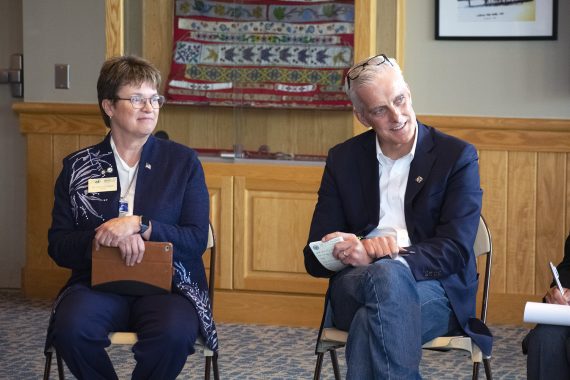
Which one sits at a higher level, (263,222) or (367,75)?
(367,75)

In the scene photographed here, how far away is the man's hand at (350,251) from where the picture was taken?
2943mm

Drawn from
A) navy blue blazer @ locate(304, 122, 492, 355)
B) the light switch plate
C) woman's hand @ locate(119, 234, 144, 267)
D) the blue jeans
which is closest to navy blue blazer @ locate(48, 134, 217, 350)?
woman's hand @ locate(119, 234, 144, 267)

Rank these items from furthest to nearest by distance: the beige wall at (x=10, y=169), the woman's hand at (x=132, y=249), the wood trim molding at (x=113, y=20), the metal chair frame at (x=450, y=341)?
the beige wall at (x=10, y=169)
the wood trim molding at (x=113, y=20)
the woman's hand at (x=132, y=249)
the metal chair frame at (x=450, y=341)

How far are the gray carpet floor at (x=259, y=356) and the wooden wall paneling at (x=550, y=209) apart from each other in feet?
1.27

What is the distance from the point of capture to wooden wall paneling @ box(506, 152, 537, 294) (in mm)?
4875

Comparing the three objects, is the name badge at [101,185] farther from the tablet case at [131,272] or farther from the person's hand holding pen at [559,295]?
the person's hand holding pen at [559,295]

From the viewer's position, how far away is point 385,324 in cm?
271

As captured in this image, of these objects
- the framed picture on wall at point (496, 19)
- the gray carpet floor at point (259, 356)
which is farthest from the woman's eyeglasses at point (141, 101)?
the framed picture on wall at point (496, 19)

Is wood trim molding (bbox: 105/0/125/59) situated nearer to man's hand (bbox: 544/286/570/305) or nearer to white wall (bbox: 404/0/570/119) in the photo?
white wall (bbox: 404/0/570/119)

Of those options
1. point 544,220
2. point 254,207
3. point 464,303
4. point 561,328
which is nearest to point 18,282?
point 254,207

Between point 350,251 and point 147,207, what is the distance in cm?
71

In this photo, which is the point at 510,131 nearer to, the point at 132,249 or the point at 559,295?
the point at 559,295

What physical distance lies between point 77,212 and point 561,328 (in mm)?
1548

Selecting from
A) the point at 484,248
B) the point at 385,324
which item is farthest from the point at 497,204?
the point at 385,324
